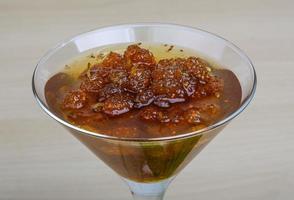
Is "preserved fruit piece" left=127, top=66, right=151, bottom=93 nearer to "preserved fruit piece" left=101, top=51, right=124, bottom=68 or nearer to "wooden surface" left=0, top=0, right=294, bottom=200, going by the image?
"preserved fruit piece" left=101, top=51, right=124, bottom=68

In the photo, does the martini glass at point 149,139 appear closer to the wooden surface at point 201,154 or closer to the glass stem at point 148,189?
the glass stem at point 148,189

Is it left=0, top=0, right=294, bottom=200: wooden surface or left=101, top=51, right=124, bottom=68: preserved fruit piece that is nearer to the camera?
left=101, top=51, right=124, bottom=68: preserved fruit piece

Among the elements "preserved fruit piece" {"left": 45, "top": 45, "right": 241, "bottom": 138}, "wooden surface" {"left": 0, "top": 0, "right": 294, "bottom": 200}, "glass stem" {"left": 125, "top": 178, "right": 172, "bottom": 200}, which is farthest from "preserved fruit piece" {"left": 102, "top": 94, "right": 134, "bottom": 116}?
"wooden surface" {"left": 0, "top": 0, "right": 294, "bottom": 200}

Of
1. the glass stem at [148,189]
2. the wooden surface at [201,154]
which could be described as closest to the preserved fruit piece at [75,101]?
the glass stem at [148,189]

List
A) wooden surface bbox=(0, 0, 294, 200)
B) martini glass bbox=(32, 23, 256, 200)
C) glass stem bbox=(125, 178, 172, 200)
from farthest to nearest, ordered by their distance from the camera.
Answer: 1. wooden surface bbox=(0, 0, 294, 200)
2. glass stem bbox=(125, 178, 172, 200)
3. martini glass bbox=(32, 23, 256, 200)

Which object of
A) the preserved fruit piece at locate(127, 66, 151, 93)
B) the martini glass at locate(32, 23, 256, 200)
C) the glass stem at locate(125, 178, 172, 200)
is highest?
the preserved fruit piece at locate(127, 66, 151, 93)

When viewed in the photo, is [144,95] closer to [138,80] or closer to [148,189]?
[138,80]

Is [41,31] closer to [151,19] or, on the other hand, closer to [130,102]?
[151,19]

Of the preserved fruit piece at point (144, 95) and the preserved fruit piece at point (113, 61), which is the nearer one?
the preserved fruit piece at point (144, 95)
